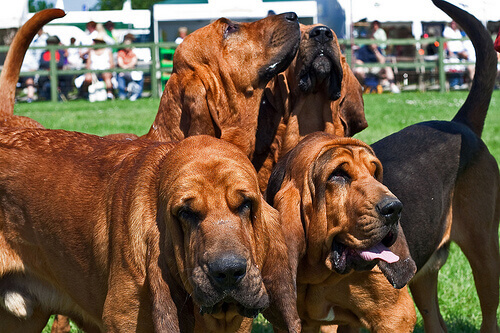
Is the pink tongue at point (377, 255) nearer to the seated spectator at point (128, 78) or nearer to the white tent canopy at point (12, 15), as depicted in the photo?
the seated spectator at point (128, 78)

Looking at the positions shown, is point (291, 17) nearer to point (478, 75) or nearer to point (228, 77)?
point (228, 77)

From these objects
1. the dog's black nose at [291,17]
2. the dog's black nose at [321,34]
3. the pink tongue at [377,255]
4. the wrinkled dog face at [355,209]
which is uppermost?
the dog's black nose at [291,17]

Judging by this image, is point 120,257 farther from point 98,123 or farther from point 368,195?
point 98,123

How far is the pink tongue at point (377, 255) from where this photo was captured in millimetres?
3779

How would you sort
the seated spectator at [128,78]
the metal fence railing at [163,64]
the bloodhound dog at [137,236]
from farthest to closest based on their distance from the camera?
the seated spectator at [128,78], the metal fence railing at [163,64], the bloodhound dog at [137,236]

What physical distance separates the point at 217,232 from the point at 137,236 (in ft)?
1.67

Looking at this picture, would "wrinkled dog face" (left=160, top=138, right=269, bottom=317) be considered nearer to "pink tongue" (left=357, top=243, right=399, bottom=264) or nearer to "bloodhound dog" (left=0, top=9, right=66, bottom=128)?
"pink tongue" (left=357, top=243, right=399, bottom=264)

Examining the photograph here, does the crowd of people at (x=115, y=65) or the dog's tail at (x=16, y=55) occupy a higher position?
the dog's tail at (x=16, y=55)

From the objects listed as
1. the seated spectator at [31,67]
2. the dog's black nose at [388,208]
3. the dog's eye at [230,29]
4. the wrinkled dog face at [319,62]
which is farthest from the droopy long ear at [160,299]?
the seated spectator at [31,67]

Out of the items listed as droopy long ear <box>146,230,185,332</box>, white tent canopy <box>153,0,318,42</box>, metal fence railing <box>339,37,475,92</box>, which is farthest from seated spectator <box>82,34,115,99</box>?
droopy long ear <box>146,230,185,332</box>

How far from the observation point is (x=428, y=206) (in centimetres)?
471

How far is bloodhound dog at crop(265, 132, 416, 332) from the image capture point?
373 centimetres

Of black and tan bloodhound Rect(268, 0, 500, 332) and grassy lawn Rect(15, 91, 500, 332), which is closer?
black and tan bloodhound Rect(268, 0, 500, 332)

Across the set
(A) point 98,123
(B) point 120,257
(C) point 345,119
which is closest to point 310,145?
(C) point 345,119
